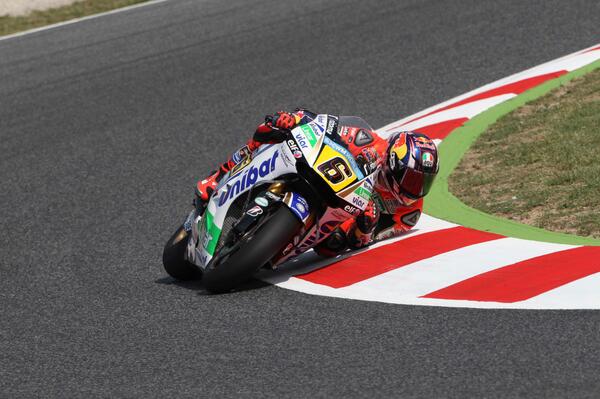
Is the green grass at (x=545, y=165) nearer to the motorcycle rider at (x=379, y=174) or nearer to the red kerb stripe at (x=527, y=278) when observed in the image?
the red kerb stripe at (x=527, y=278)

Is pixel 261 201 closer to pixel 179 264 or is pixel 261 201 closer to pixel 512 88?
pixel 179 264

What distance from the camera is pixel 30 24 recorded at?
50.8ft

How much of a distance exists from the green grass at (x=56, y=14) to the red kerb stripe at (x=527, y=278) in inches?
407

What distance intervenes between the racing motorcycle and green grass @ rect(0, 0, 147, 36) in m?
8.96

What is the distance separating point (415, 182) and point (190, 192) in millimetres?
2868

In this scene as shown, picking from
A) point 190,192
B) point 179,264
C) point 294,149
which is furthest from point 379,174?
point 190,192

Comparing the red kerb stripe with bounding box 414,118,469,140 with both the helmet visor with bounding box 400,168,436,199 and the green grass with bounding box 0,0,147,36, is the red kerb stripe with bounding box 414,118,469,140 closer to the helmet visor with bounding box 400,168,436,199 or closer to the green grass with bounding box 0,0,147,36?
the helmet visor with bounding box 400,168,436,199

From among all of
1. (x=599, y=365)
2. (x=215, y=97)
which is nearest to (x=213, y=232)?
(x=599, y=365)

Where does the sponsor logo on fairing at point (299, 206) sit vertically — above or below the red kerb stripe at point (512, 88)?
above

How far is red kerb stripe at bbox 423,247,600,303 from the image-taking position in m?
6.38

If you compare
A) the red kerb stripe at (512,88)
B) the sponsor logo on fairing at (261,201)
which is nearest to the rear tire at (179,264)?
the sponsor logo on fairing at (261,201)

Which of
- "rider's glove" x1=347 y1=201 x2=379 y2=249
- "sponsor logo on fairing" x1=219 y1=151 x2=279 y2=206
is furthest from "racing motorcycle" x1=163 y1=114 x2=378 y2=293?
"rider's glove" x1=347 y1=201 x2=379 y2=249

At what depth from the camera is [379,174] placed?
7.81 m

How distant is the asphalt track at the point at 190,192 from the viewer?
554 cm
